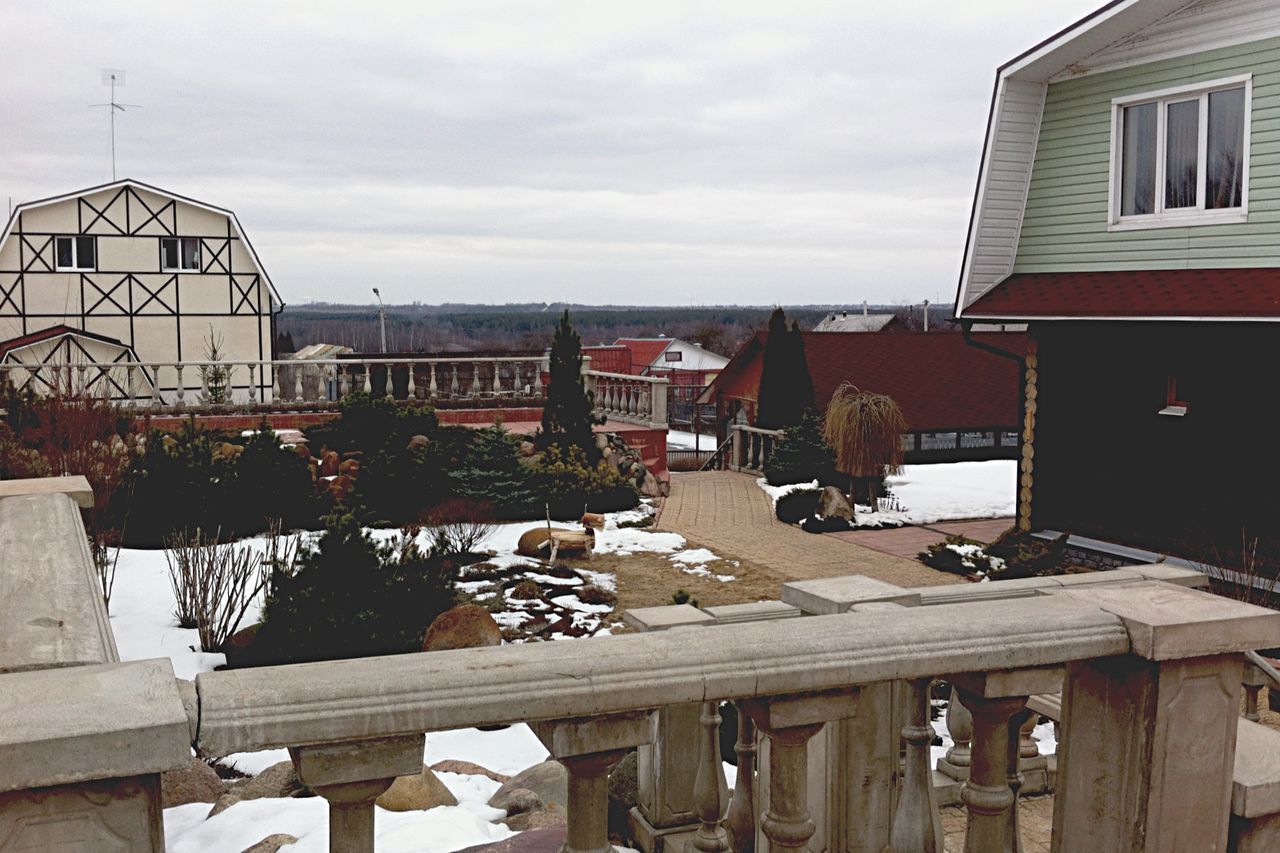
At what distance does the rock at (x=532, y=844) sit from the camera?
3.33 m

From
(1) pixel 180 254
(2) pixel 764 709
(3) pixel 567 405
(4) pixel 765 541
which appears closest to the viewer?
(2) pixel 764 709

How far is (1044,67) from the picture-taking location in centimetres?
1337

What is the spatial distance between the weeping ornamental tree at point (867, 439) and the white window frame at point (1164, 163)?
15.5 ft

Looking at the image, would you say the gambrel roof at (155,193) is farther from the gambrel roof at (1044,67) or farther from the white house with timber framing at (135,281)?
the gambrel roof at (1044,67)

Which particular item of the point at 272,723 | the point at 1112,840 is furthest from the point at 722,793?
the point at 272,723

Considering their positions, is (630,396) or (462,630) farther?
(630,396)

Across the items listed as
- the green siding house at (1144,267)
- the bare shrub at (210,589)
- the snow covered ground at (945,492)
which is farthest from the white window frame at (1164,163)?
the bare shrub at (210,589)

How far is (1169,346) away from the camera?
40.9 ft

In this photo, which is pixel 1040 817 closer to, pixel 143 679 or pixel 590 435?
pixel 143 679

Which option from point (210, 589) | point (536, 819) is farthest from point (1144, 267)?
point (536, 819)

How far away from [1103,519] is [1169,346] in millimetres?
2181

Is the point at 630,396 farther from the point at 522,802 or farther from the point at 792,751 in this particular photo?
the point at 792,751

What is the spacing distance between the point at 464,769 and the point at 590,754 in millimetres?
4419

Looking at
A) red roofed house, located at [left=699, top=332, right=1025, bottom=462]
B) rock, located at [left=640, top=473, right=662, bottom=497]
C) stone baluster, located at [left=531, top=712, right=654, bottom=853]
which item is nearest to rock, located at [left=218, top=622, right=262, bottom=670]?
stone baluster, located at [left=531, top=712, right=654, bottom=853]
